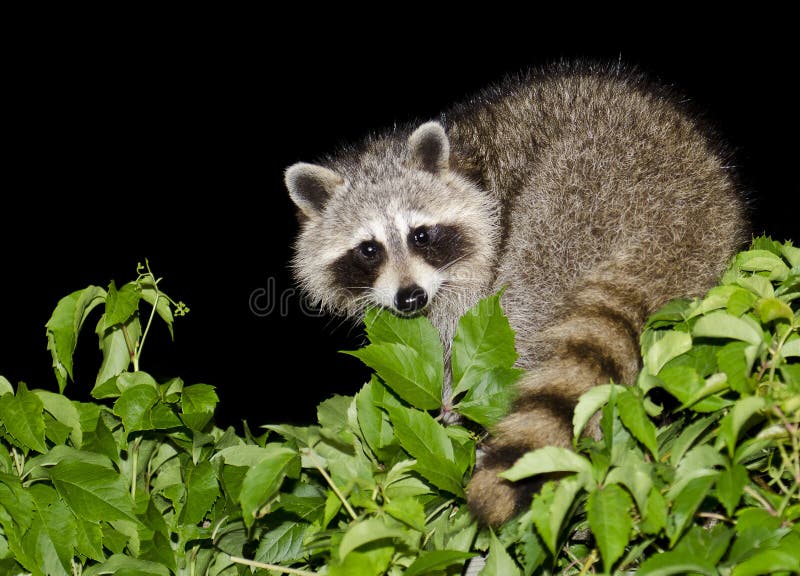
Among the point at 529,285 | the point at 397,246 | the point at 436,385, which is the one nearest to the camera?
the point at 436,385

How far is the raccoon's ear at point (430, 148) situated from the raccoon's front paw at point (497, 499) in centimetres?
157

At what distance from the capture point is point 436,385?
161 cm

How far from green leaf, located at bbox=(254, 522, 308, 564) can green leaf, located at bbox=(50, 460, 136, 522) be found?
27 centimetres

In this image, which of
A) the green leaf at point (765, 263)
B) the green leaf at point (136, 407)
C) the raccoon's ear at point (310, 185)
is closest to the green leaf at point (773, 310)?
the green leaf at point (765, 263)

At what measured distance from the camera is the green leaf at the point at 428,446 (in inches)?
57.2

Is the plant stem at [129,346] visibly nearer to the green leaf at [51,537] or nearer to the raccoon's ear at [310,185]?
the green leaf at [51,537]

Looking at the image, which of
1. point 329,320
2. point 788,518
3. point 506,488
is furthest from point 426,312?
point 788,518

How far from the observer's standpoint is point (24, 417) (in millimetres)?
1604

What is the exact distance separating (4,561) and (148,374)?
1.56ft

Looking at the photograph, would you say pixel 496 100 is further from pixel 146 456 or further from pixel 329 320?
pixel 146 456

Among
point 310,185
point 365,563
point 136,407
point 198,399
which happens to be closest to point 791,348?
point 365,563

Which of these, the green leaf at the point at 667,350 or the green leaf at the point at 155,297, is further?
the green leaf at the point at 155,297

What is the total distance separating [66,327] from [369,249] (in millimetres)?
1238

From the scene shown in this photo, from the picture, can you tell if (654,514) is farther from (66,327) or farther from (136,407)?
(66,327)
